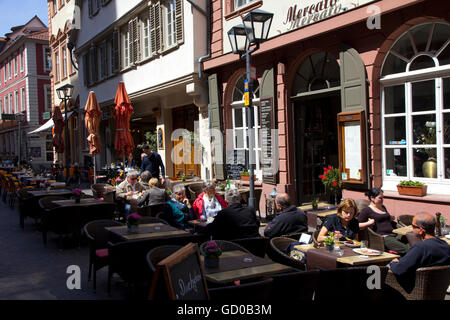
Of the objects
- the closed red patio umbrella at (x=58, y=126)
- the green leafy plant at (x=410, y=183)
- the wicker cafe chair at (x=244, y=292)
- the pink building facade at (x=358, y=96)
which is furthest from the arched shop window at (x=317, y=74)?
the closed red patio umbrella at (x=58, y=126)

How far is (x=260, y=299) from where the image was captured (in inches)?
132

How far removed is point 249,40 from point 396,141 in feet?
11.1

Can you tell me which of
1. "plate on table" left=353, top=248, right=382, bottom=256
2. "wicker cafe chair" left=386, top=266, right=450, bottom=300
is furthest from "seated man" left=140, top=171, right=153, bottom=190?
"wicker cafe chair" left=386, top=266, right=450, bottom=300

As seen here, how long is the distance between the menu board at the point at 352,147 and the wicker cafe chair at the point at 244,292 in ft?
19.4

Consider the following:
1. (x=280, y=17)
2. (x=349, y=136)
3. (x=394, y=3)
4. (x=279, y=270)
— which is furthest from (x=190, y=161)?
(x=279, y=270)

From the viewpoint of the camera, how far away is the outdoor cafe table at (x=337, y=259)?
4254mm

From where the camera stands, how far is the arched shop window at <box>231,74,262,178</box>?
1218cm

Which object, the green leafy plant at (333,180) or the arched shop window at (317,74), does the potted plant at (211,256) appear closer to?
the green leafy plant at (333,180)

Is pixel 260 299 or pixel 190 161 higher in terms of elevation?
pixel 190 161

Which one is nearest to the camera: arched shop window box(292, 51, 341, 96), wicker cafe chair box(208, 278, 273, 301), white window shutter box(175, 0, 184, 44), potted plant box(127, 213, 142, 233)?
wicker cafe chair box(208, 278, 273, 301)

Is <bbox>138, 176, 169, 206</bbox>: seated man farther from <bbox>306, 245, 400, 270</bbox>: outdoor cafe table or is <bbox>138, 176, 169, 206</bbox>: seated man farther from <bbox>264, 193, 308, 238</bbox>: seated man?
<bbox>306, 245, 400, 270</bbox>: outdoor cafe table

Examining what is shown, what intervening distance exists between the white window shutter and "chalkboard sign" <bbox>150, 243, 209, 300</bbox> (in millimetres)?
11795
